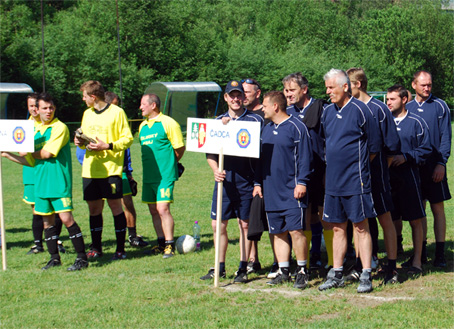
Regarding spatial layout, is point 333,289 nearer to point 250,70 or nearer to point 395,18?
point 250,70

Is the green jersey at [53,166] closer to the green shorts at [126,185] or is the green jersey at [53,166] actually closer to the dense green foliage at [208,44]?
the green shorts at [126,185]

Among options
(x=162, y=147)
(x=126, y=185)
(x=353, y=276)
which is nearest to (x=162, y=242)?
(x=126, y=185)

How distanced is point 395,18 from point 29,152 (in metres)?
58.9

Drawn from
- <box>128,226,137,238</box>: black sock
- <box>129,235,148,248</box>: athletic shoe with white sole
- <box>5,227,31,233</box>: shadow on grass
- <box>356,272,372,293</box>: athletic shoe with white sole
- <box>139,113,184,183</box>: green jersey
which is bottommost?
<box>5,227,31,233</box>: shadow on grass

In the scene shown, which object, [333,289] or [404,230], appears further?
[404,230]

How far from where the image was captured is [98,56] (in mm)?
38625

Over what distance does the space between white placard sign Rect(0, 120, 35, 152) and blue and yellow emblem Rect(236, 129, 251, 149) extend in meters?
→ 2.72

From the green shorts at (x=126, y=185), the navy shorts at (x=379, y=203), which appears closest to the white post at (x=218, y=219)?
the navy shorts at (x=379, y=203)

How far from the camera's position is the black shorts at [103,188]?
7785 millimetres

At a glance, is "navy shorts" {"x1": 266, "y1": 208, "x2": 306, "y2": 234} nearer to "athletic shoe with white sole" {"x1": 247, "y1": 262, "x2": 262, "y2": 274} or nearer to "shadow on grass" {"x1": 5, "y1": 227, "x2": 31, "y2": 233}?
"athletic shoe with white sole" {"x1": 247, "y1": 262, "x2": 262, "y2": 274}

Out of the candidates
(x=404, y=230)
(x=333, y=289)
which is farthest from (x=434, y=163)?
(x=404, y=230)

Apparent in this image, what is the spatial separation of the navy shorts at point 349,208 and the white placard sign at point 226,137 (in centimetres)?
93

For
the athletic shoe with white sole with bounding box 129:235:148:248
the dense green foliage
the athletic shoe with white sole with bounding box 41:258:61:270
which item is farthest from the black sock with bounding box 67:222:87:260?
the dense green foliage

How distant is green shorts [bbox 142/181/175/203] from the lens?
822cm
